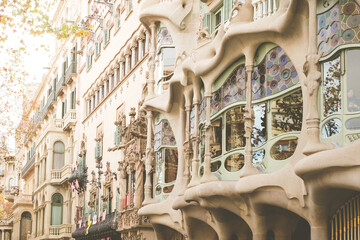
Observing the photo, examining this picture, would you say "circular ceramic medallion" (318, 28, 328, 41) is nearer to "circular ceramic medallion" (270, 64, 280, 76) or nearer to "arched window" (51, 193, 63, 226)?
"circular ceramic medallion" (270, 64, 280, 76)

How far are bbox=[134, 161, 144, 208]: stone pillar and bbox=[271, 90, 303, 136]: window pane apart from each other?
467 inches

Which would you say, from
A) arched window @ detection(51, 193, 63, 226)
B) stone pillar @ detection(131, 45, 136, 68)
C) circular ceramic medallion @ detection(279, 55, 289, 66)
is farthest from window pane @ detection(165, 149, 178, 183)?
arched window @ detection(51, 193, 63, 226)

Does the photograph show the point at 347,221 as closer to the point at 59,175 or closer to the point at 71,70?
the point at 71,70

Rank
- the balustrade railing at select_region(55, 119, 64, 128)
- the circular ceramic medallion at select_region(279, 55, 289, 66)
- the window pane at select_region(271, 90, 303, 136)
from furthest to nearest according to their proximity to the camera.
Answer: the balustrade railing at select_region(55, 119, 64, 128)
the circular ceramic medallion at select_region(279, 55, 289, 66)
the window pane at select_region(271, 90, 303, 136)

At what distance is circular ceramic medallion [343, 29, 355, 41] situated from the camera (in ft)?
46.3

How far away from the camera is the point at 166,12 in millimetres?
25719

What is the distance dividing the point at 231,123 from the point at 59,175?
3415 centimetres

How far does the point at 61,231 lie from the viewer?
161ft

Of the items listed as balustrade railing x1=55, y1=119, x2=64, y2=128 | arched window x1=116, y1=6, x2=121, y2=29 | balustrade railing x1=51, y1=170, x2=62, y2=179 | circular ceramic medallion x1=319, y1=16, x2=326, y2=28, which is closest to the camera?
circular ceramic medallion x1=319, y1=16, x2=326, y2=28

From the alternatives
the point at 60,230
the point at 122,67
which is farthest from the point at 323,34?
the point at 60,230

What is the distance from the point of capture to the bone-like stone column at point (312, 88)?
555 inches

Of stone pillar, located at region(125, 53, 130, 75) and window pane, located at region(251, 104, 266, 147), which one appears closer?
window pane, located at region(251, 104, 266, 147)

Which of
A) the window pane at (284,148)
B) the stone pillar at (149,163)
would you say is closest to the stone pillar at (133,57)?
the stone pillar at (149,163)

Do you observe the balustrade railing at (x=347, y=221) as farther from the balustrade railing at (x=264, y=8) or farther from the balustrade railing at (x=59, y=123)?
the balustrade railing at (x=59, y=123)
